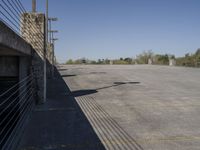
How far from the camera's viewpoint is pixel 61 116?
9664 mm

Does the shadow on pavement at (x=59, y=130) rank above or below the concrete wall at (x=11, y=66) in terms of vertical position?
below

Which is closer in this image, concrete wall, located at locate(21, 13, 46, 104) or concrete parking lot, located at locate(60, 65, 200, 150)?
concrete parking lot, located at locate(60, 65, 200, 150)

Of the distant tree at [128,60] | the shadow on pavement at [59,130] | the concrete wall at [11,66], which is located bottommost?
the shadow on pavement at [59,130]

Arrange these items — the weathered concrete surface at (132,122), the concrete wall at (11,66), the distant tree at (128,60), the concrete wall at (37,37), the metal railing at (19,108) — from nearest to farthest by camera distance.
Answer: the weathered concrete surface at (132,122) < the metal railing at (19,108) < the concrete wall at (11,66) < the concrete wall at (37,37) < the distant tree at (128,60)

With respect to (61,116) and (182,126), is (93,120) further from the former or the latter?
(182,126)

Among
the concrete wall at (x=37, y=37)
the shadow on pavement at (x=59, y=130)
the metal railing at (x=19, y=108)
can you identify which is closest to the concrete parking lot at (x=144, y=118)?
the shadow on pavement at (x=59, y=130)

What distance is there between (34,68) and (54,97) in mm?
2147

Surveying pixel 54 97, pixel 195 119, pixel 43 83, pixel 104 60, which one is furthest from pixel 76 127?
pixel 104 60

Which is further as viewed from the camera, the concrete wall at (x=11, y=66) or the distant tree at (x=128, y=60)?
the distant tree at (x=128, y=60)

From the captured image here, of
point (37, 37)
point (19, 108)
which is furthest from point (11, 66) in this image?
point (19, 108)

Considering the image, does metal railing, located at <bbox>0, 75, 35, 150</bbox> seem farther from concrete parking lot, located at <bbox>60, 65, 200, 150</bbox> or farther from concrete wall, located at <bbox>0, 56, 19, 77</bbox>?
concrete parking lot, located at <bbox>60, 65, 200, 150</bbox>

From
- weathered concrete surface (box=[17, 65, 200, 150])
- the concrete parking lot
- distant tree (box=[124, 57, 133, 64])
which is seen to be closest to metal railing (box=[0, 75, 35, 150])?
weathered concrete surface (box=[17, 65, 200, 150])

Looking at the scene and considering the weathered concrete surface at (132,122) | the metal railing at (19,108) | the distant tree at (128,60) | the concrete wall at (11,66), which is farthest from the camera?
the distant tree at (128,60)

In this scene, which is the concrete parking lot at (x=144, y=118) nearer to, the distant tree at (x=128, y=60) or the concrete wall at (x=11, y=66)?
the concrete wall at (x=11, y=66)
